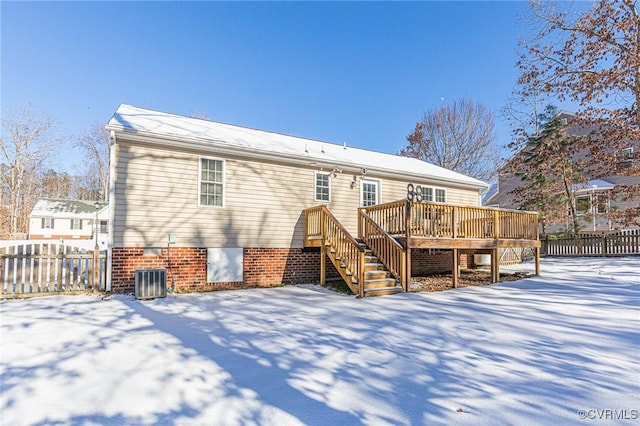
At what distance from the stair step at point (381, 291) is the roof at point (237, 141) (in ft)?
14.9

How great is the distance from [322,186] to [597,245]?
1413 cm

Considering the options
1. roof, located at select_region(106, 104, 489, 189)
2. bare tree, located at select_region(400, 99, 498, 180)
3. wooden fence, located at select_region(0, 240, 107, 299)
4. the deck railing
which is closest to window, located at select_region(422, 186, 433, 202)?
roof, located at select_region(106, 104, 489, 189)

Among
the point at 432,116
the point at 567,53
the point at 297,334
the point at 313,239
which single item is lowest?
the point at 297,334

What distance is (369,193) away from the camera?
11875 millimetres

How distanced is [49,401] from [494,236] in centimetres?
1045

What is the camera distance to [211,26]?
15.3 meters

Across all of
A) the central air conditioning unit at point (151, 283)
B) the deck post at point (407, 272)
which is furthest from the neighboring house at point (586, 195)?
the central air conditioning unit at point (151, 283)

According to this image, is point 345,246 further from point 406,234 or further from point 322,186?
point 322,186

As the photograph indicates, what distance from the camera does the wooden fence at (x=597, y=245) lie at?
49.4 ft

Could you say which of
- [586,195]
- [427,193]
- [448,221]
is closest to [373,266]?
[448,221]

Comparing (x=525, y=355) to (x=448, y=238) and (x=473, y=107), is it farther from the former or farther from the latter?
(x=473, y=107)

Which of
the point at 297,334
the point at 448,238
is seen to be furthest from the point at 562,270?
the point at 297,334

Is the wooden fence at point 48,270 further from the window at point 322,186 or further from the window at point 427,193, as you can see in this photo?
the window at point 427,193

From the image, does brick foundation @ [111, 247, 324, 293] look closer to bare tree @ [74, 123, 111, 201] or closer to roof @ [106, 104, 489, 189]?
roof @ [106, 104, 489, 189]
